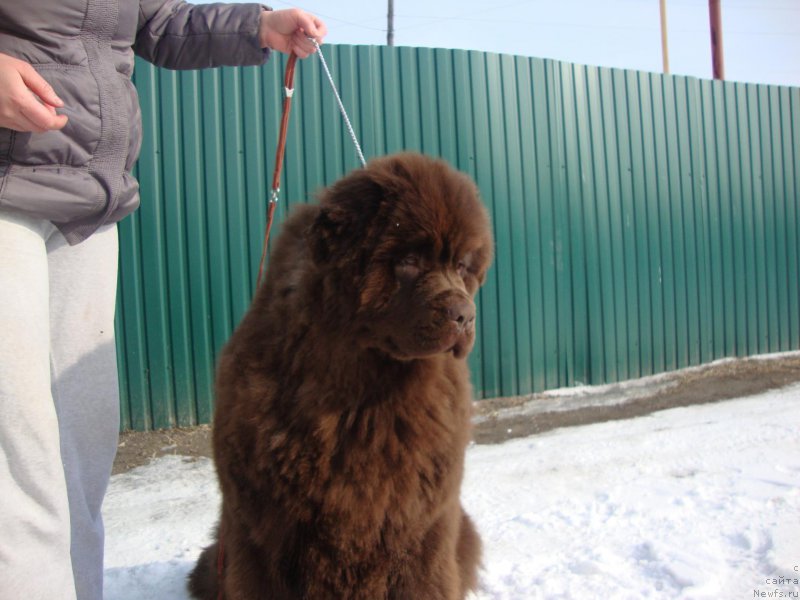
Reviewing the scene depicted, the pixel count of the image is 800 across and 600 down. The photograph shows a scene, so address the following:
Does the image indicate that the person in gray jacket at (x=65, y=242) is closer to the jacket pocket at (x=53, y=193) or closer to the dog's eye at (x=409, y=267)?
the jacket pocket at (x=53, y=193)

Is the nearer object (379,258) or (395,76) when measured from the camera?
(379,258)

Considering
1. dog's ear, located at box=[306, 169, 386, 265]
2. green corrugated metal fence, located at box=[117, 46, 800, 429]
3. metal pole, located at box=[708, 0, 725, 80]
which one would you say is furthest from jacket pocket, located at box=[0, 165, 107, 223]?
metal pole, located at box=[708, 0, 725, 80]

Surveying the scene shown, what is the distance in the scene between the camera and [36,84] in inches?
52.0

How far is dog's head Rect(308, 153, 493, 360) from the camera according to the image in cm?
168

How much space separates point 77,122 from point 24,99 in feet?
0.89

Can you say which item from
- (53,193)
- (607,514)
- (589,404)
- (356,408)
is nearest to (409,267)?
(356,408)

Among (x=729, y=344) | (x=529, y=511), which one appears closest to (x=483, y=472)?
(x=529, y=511)

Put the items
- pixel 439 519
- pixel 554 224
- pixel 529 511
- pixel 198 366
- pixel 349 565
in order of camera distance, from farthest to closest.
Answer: pixel 554 224
pixel 198 366
pixel 529 511
pixel 439 519
pixel 349 565

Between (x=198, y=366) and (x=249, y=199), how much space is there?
4.62 ft

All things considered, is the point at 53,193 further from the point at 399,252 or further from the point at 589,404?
the point at 589,404

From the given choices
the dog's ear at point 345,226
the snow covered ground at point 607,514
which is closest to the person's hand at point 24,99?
the dog's ear at point 345,226

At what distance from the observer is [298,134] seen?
5.20 meters

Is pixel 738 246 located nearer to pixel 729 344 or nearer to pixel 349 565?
pixel 729 344

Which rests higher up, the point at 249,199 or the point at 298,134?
the point at 298,134
